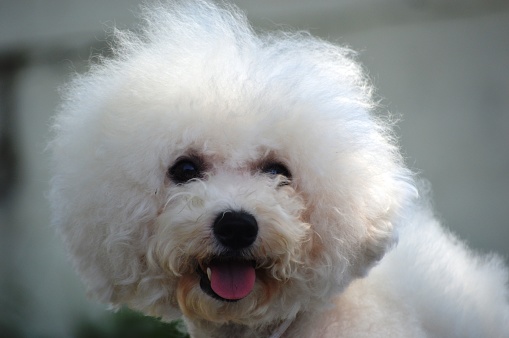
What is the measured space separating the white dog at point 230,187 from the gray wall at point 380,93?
69.6 inches

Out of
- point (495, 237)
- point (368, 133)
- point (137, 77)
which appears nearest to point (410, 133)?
point (495, 237)

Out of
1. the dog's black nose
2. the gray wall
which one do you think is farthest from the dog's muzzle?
the gray wall

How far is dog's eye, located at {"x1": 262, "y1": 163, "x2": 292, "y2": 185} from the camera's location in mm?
1877

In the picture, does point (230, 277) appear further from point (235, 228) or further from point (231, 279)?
point (235, 228)

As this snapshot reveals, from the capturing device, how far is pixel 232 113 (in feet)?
5.98

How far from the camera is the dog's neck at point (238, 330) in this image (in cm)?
196

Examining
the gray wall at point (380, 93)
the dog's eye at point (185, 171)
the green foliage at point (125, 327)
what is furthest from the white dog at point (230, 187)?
the green foliage at point (125, 327)

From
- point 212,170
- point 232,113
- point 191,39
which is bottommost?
point 212,170

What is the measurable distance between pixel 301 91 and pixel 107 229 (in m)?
0.61


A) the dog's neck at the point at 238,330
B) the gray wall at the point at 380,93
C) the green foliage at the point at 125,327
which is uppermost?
the gray wall at the point at 380,93

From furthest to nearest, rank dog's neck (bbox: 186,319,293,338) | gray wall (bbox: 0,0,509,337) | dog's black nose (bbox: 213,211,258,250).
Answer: gray wall (bbox: 0,0,509,337) < dog's neck (bbox: 186,319,293,338) < dog's black nose (bbox: 213,211,258,250)

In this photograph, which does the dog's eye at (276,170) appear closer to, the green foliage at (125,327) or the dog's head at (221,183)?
the dog's head at (221,183)

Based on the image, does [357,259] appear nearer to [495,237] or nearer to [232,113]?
[232,113]

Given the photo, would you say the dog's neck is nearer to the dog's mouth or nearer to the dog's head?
the dog's head
